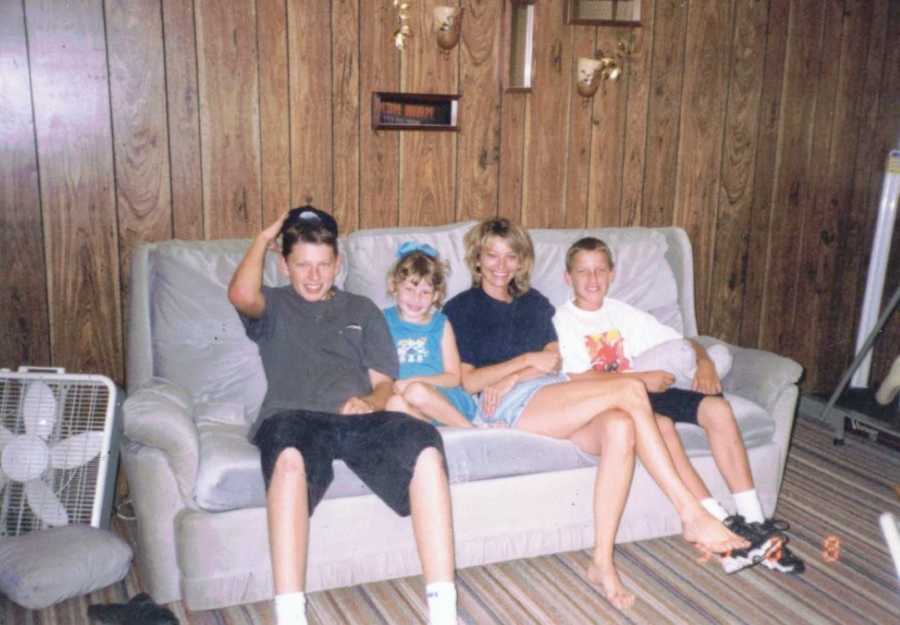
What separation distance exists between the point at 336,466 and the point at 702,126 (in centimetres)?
227

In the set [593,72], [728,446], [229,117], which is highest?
[593,72]

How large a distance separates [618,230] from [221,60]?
153cm

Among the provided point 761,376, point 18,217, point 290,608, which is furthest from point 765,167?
point 18,217

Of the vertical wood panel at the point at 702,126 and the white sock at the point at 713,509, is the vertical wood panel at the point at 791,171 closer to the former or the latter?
the vertical wood panel at the point at 702,126

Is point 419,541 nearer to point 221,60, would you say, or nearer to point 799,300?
point 221,60

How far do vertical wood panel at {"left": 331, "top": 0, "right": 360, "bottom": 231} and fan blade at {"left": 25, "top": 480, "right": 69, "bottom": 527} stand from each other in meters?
1.31

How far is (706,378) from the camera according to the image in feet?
8.50

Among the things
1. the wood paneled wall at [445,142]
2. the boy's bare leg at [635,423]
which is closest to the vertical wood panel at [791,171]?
the wood paneled wall at [445,142]

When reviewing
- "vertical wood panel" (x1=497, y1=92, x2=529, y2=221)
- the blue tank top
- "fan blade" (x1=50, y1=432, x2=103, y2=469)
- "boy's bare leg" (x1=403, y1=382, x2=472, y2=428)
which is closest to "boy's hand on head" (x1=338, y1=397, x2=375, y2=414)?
"boy's bare leg" (x1=403, y1=382, x2=472, y2=428)

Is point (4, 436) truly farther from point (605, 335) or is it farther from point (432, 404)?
point (605, 335)

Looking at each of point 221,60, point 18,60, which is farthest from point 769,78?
point 18,60

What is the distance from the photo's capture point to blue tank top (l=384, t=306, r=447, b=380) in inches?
98.2

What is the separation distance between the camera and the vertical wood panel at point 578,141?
126 inches

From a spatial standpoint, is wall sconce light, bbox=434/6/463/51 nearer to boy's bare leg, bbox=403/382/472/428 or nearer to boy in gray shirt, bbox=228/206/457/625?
boy in gray shirt, bbox=228/206/457/625
